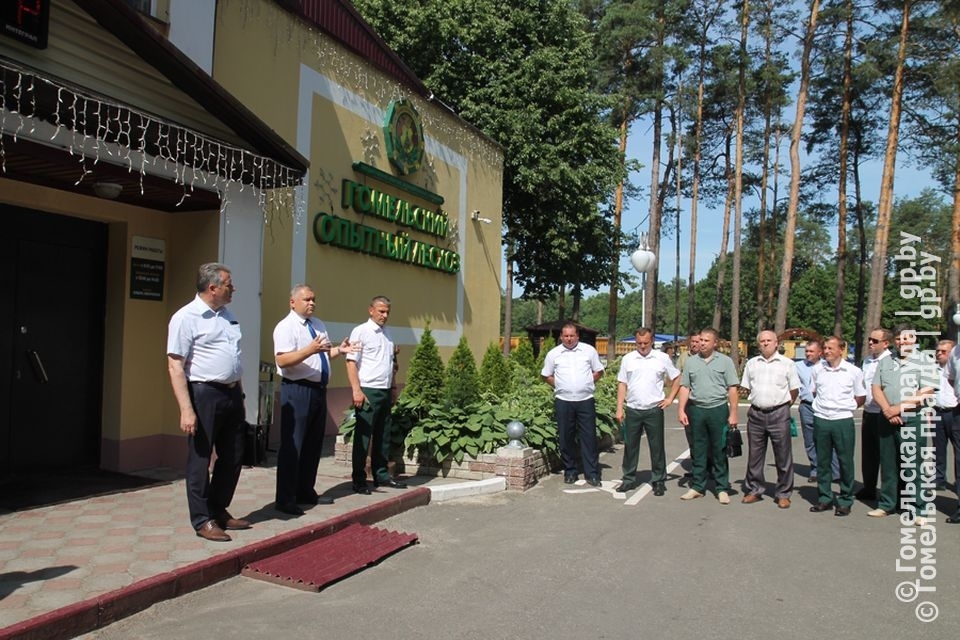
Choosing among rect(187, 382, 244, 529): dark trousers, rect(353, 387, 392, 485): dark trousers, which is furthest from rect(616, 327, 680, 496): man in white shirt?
rect(187, 382, 244, 529): dark trousers

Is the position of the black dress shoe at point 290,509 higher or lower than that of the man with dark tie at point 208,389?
lower

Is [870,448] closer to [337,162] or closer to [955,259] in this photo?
[337,162]

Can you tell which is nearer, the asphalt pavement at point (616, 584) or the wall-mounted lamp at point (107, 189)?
the asphalt pavement at point (616, 584)

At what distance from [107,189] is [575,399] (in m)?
5.57

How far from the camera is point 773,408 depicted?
7.90 metres

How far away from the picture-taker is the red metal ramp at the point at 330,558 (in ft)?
16.3

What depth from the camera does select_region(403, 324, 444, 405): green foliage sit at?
9148mm

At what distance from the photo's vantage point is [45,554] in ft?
16.0

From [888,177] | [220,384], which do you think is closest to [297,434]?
[220,384]

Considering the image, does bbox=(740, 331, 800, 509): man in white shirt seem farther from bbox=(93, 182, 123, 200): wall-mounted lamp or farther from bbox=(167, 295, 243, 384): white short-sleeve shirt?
bbox=(93, 182, 123, 200): wall-mounted lamp

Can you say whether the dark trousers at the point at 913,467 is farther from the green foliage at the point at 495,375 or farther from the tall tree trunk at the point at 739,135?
the tall tree trunk at the point at 739,135

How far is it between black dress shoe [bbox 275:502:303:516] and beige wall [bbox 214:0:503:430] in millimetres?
4368

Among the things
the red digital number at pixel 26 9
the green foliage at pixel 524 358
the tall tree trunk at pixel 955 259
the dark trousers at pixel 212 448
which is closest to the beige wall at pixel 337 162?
the green foliage at pixel 524 358

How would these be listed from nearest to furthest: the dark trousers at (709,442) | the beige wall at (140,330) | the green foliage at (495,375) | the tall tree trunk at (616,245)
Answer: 1. the beige wall at (140,330)
2. the dark trousers at (709,442)
3. the green foliage at (495,375)
4. the tall tree trunk at (616,245)
